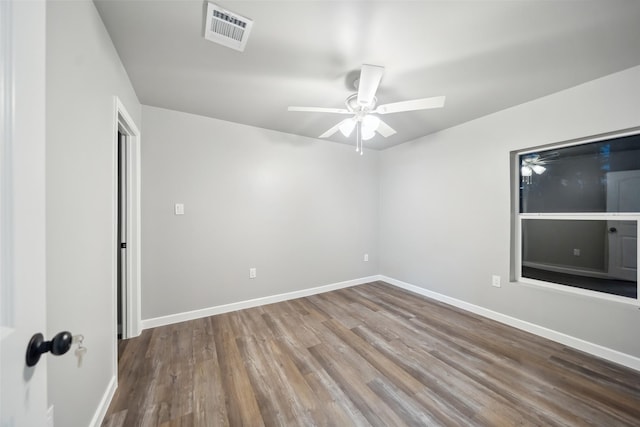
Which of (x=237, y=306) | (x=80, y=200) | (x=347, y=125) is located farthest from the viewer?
(x=237, y=306)

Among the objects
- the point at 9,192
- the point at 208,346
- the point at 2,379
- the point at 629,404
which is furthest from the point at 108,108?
the point at 629,404

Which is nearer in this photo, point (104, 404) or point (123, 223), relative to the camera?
point (104, 404)

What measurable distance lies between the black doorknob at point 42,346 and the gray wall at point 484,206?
3376 mm

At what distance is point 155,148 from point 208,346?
211 cm

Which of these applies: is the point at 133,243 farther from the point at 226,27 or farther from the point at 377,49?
the point at 377,49

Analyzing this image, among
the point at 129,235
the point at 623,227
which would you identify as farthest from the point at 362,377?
the point at 623,227

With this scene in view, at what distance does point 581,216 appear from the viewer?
2232 mm

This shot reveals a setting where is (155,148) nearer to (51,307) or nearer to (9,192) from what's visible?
(51,307)

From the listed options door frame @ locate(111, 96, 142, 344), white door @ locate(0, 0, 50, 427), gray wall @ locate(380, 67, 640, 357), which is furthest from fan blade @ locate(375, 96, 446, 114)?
door frame @ locate(111, 96, 142, 344)

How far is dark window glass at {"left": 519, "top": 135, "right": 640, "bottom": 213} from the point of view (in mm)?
1995

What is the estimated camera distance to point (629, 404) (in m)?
1.54

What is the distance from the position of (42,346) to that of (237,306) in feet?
8.52

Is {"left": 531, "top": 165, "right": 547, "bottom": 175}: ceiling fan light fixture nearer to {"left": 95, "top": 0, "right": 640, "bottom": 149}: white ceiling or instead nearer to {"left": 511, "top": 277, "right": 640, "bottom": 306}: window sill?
{"left": 95, "top": 0, "right": 640, "bottom": 149}: white ceiling

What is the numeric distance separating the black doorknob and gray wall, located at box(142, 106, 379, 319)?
7.46 ft
